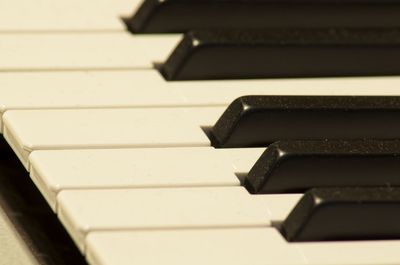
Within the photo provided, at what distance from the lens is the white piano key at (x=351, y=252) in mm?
1085

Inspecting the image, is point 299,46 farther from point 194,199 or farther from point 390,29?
point 194,199

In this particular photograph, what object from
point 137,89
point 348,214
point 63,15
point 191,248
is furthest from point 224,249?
point 63,15

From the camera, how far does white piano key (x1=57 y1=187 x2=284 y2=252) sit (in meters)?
1.10

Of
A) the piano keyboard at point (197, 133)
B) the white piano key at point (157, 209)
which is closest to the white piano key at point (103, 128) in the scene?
the piano keyboard at point (197, 133)

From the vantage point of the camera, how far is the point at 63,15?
5.31 ft

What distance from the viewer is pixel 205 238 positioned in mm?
1090

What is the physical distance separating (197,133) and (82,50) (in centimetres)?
25

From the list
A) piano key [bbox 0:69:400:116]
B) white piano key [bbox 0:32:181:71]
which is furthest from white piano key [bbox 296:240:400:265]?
white piano key [bbox 0:32:181:71]

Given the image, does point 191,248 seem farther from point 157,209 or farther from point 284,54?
point 284,54

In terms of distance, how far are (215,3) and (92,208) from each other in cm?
53

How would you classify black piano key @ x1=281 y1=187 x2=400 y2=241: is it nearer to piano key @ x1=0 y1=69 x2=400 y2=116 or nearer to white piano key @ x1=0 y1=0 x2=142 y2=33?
piano key @ x1=0 y1=69 x2=400 y2=116

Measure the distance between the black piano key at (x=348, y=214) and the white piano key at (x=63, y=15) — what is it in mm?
520

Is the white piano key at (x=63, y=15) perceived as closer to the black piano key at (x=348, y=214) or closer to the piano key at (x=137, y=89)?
the piano key at (x=137, y=89)

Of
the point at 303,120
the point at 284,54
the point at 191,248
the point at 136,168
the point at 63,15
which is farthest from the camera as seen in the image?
the point at 63,15
